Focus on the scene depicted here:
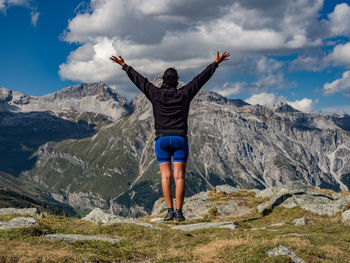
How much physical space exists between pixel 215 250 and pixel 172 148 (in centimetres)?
500

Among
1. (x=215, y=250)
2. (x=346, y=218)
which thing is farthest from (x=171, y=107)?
(x=346, y=218)

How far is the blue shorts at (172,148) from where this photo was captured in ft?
43.0

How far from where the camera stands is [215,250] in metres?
9.30

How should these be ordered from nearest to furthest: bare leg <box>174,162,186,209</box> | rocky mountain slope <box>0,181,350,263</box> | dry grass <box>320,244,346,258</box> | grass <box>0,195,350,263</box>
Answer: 1. grass <box>0,195,350,263</box>
2. rocky mountain slope <box>0,181,350,263</box>
3. dry grass <box>320,244,346,258</box>
4. bare leg <box>174,162,186,209</box>

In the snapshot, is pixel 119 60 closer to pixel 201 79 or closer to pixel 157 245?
pixel 201 79

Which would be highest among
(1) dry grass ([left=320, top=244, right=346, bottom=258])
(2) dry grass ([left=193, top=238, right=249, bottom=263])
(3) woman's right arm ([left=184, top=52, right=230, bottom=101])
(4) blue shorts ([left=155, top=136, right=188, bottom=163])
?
(3) woman's right arm ([left=184, top=52, right=230, bottom=101])

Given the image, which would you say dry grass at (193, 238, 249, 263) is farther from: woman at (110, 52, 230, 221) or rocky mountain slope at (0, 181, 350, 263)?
woman at (110, 52, 230, 221)

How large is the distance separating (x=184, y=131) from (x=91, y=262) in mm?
6720

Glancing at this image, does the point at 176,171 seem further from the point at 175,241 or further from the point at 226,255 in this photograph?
the point at 226,255

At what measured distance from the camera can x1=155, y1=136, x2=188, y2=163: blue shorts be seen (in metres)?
13.1

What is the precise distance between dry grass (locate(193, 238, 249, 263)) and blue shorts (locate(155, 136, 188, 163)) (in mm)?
4288

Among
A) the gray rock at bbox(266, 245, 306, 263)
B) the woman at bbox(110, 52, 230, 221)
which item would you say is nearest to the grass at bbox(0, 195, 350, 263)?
the gray rock at bbox(266, 245, 306, 263)

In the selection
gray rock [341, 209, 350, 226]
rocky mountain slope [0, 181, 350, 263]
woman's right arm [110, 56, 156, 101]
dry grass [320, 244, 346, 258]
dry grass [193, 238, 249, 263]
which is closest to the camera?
rocky mountain slope [0, 181, 350, 263]

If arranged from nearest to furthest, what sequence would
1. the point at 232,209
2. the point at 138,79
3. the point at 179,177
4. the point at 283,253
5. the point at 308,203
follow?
the point at 283,253 → the point at 179,177 → the point at 138,79 → the point at 308,203 → the point at 232,209
